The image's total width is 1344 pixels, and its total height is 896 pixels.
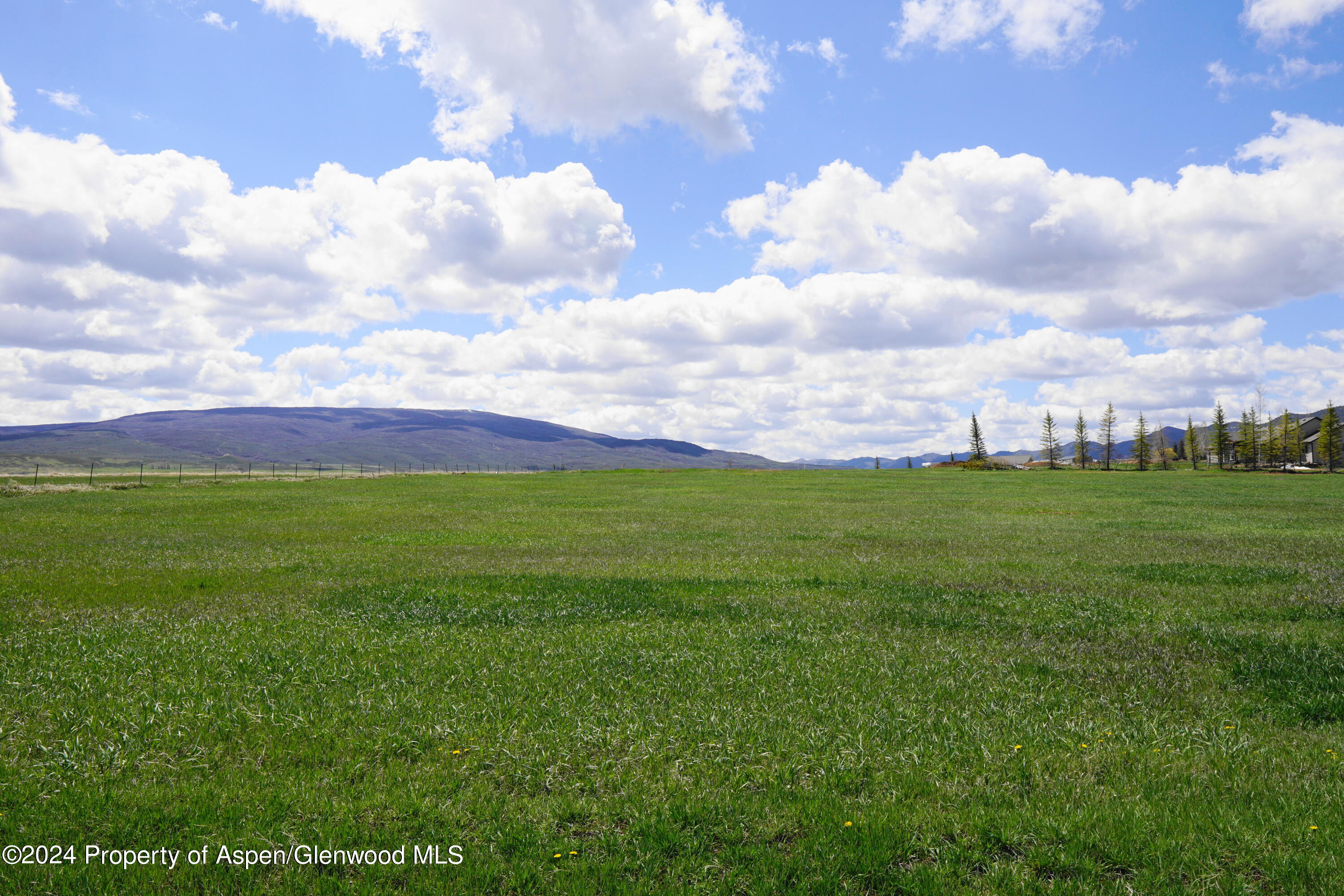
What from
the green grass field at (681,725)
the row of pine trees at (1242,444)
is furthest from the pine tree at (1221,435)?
the green grass field at (681,725)

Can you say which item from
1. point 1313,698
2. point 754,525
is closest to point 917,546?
point 754,525

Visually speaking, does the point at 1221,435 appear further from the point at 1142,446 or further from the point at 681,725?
the point at 681,725

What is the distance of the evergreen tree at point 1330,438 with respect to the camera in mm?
144250

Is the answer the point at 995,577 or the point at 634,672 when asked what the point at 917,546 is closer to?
the point at 995,577

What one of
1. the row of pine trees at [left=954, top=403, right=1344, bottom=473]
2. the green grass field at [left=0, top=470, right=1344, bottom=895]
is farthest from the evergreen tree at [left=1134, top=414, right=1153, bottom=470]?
the green grass field at [left=0, top=470, right=1344, bottom=895]

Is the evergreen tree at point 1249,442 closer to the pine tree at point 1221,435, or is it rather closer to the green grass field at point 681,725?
the pine tree at point 1221,435

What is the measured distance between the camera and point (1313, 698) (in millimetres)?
9812

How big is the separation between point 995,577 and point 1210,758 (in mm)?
12773

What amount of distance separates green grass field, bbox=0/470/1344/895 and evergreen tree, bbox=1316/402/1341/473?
570 feet

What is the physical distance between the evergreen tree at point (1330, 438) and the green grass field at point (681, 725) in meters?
174

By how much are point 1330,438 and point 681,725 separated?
19821 cm

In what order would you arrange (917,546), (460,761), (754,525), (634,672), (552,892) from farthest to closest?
(754,525) → (917,546) → (634,672) → (460,761) → (552,892)

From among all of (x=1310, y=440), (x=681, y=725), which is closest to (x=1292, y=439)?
(x=1310, y=440)

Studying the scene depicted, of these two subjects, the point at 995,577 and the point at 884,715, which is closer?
the point at 884,715
